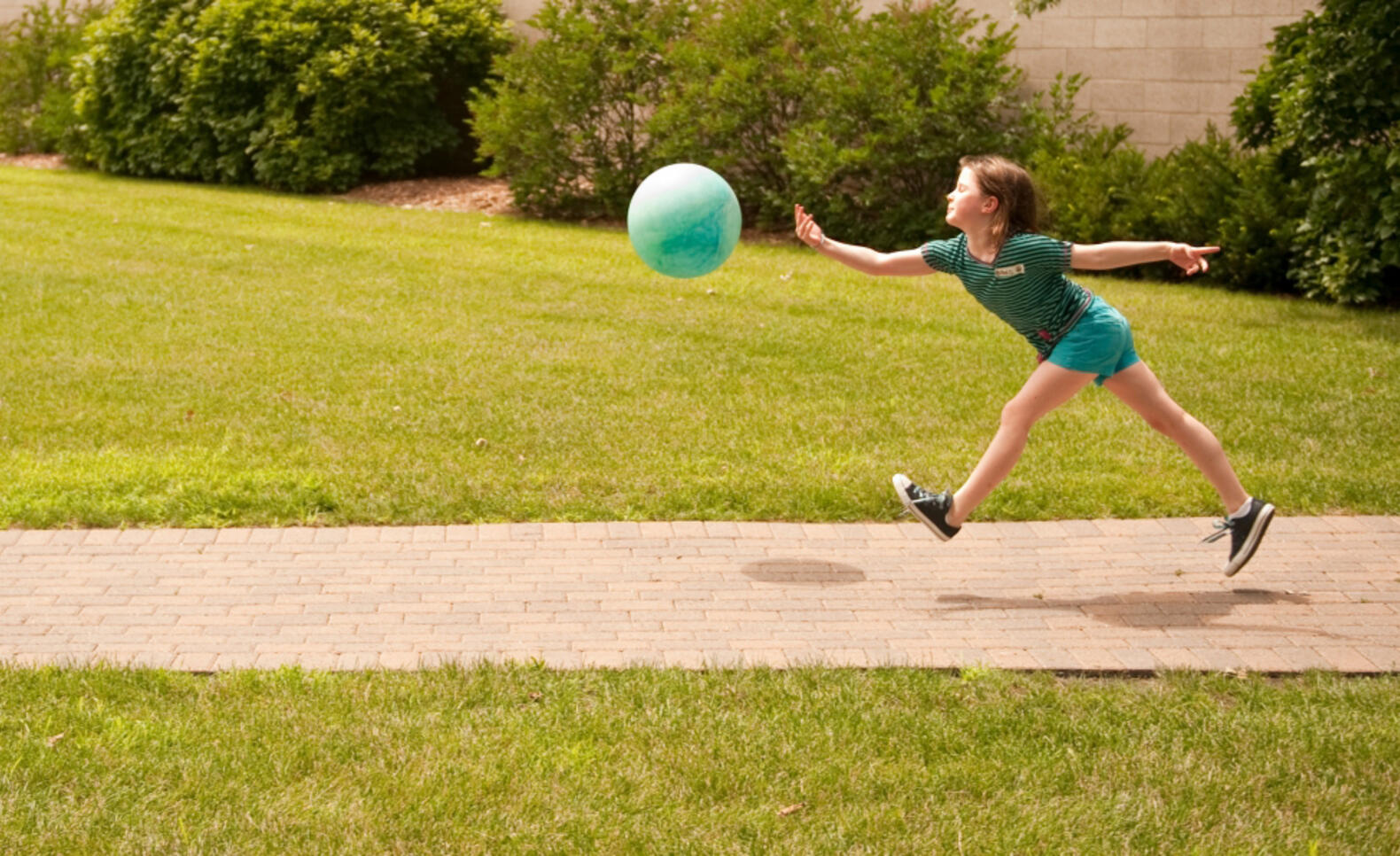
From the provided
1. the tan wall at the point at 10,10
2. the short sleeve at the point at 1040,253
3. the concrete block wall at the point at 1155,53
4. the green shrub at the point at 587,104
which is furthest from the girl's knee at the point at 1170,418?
the tan wall at the point at 10,10

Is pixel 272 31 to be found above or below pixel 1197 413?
above

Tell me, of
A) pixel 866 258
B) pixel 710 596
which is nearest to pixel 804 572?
pixel 710 596

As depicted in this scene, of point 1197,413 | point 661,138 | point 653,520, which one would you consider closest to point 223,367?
point 653,520

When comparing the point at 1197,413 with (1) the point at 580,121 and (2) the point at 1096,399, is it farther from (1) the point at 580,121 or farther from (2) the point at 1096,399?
(1) the point at 580,121

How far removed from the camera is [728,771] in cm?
404

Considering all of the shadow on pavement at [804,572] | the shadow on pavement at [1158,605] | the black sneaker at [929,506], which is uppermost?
the black sneaker at [929,506]

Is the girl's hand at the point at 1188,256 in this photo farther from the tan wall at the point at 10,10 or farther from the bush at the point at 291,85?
the tan wall at the point at 10,10

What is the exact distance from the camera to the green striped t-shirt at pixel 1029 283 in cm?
550

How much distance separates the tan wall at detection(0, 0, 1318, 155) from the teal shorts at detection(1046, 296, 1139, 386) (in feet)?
28.7

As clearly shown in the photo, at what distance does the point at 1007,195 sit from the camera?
552 centimetres

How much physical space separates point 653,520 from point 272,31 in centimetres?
1368

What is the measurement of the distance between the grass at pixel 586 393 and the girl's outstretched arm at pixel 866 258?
48.9 inches

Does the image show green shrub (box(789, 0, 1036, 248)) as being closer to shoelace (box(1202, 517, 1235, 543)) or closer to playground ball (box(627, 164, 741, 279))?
playground ball (box(627, 164, 741, 279))

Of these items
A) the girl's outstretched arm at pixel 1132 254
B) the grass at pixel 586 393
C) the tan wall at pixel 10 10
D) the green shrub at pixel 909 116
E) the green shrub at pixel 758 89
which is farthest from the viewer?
the tan wall at pixel 10 10
